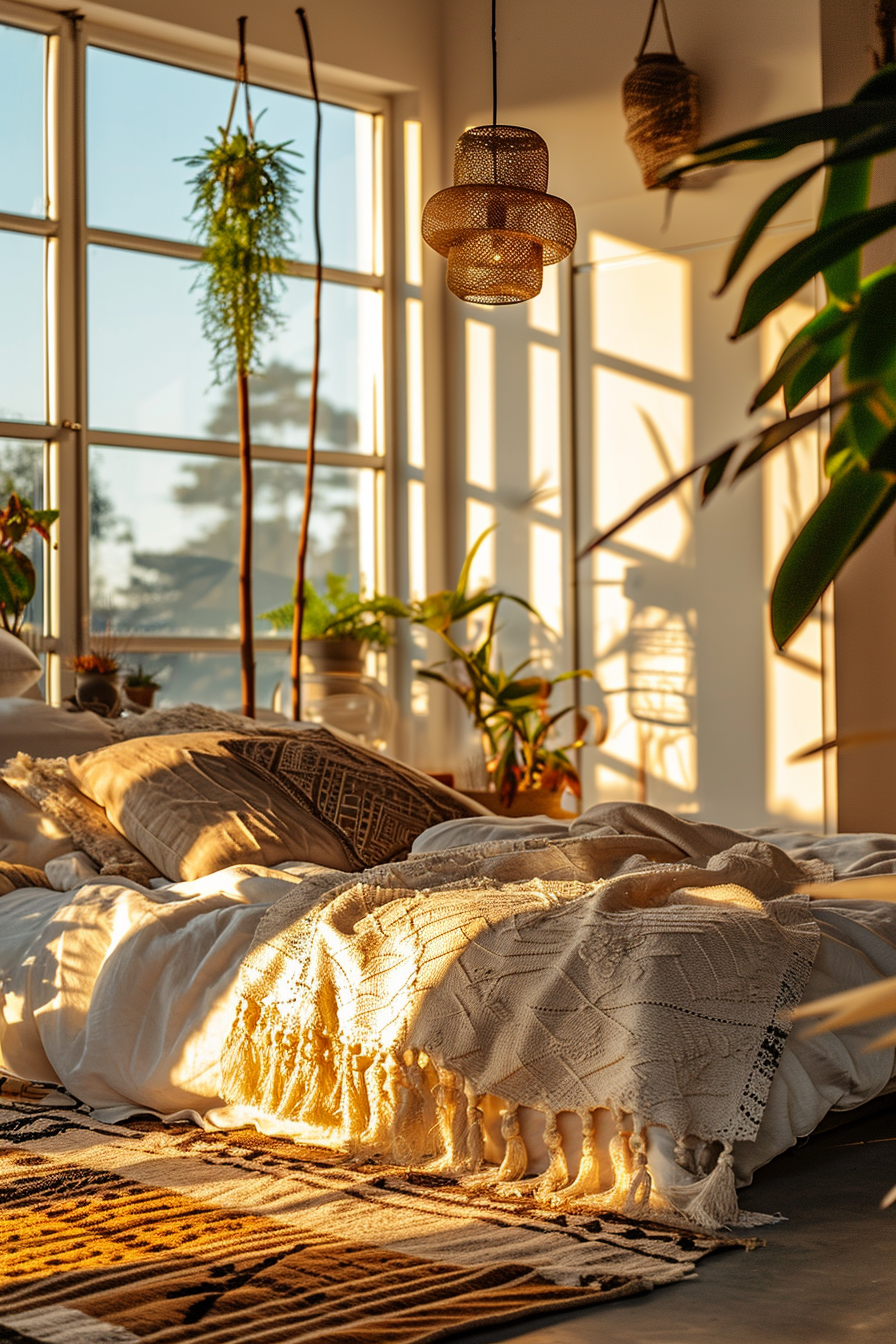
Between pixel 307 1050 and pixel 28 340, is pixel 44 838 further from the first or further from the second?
pixel 28 340

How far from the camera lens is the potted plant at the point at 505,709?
17.4 feet

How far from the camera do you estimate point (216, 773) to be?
3137 millimetres

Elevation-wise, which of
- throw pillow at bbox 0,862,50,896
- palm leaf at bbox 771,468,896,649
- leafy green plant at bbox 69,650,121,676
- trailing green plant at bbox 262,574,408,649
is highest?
trailing green plant at bbox 262,574,408,649

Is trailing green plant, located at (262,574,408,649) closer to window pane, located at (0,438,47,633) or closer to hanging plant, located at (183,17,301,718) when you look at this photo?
hanging plant, located at (183,17,301,718)

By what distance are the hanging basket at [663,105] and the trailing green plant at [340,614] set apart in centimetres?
201

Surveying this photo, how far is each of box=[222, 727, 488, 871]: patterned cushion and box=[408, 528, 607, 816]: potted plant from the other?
5.92ft

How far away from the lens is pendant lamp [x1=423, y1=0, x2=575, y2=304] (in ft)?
13.2

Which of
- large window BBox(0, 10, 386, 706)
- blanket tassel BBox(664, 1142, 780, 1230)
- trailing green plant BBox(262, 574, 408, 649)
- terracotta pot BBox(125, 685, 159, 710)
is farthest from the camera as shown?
trailing green plant BBox(262, 574, 408, 649)

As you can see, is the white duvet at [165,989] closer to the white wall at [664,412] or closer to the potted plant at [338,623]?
the white wall at [664,412]

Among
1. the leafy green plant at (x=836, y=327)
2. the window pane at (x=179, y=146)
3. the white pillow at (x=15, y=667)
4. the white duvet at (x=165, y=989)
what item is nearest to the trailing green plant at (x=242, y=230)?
the window pane at (x=179, y=146)

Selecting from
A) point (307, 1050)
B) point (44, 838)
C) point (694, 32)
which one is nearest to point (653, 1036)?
point (307, 1050)

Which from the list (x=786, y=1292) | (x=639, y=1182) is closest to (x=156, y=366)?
(x=639, y=1182)

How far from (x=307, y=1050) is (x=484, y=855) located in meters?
0.54

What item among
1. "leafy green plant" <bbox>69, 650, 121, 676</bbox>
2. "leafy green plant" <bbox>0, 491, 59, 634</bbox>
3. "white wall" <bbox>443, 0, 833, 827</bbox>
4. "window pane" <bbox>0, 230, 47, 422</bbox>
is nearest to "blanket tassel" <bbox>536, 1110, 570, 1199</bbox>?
"leafy green plant" <bbox>69, 650, 121, 676</bbox>
